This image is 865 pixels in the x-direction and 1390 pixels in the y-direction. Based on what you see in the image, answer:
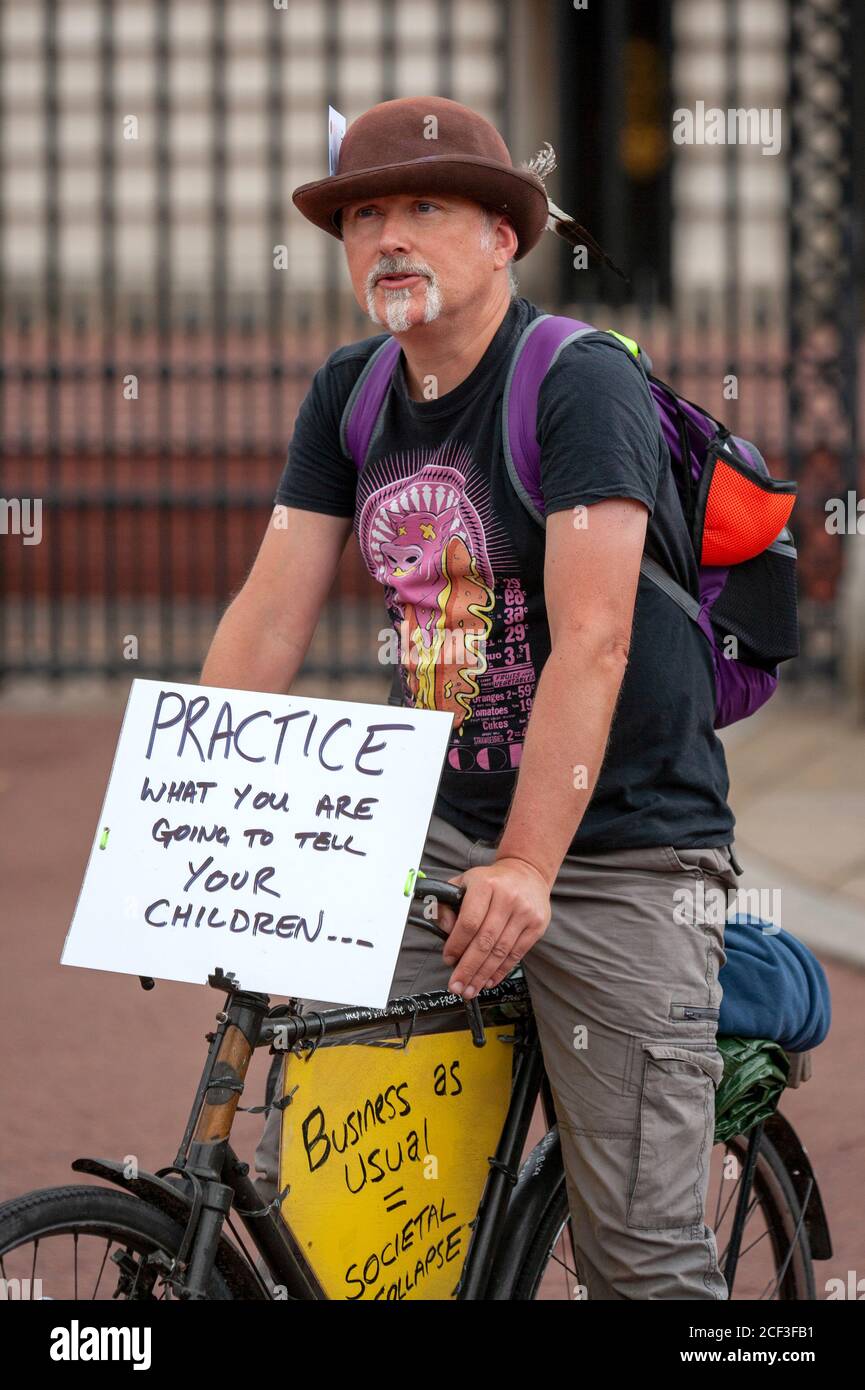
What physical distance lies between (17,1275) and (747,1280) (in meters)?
1.34

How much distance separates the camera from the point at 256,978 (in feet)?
7.39

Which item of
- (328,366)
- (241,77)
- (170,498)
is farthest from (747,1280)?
(241,77)

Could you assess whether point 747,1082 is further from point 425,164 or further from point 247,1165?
point 425,164

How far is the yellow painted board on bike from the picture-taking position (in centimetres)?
249

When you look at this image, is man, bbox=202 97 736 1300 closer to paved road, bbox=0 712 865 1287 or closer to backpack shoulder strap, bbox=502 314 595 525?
backpack shoulder strap, bbox=502 314 595 525

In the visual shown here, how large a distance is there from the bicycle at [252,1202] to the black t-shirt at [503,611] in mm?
307

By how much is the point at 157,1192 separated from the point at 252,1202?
0.57 feet

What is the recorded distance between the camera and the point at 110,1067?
4898 mm

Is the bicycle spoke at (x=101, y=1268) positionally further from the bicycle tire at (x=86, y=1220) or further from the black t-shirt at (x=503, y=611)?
the black t-shirt at (x=503, y=611)

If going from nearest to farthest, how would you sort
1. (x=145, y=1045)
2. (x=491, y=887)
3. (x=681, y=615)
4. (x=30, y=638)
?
(x=491, y=887)
(x=681, y=615)
(x=145, y=1045)
(x=30, y=638)

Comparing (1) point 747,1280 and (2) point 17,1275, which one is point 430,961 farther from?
(1) point 747,1280

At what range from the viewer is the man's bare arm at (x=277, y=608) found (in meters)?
2.72

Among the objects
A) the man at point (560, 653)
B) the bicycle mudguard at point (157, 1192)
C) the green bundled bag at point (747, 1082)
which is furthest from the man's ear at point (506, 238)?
the bicycle mudguard at point (157, 1192)

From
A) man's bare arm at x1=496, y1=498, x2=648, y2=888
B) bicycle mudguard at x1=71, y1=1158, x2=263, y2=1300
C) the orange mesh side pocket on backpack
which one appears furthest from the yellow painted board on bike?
the orange mesh side pocket on backpack
